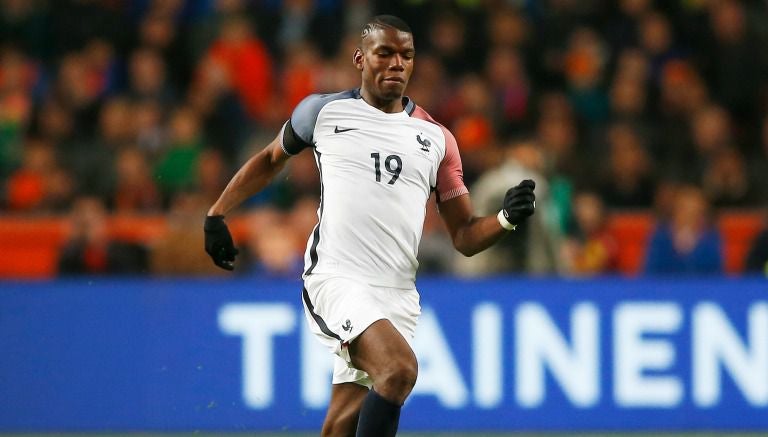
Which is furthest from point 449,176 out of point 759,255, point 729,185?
point 729,185

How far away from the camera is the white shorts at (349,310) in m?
5.87

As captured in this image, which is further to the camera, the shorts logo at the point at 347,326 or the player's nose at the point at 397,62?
the player's nose at the point at 397,62

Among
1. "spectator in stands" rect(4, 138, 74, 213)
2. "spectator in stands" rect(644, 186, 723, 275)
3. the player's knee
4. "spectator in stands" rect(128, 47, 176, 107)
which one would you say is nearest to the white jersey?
the player's knee

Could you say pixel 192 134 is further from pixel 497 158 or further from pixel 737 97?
pixel 737 97

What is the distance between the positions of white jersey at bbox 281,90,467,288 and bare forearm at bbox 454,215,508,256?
0.23m

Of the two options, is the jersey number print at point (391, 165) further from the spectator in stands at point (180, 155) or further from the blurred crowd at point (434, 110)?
the spectator in stands at point (180, 155)

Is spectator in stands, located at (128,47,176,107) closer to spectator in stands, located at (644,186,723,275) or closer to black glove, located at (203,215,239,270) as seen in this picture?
spectator in stands, located at (644,186,723,275)

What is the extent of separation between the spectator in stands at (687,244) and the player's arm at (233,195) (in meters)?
4.89

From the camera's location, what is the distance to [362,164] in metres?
6.11

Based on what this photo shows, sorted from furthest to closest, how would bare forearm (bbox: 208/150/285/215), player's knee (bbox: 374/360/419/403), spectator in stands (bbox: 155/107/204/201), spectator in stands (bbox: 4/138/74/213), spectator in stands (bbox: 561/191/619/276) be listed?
spectator in stands (bbox: 155/107/204/201)
spectator in stands (bbox: 4/138/74/213)
spectator in stands (bbox: 561/191/619/276)
bare forearm (bbox: 208/150/285/215)
player's knee (bbox: 374/360/419/403)

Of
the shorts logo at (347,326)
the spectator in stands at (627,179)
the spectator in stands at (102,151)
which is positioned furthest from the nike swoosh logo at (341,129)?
the spectator in stands at (102,151)

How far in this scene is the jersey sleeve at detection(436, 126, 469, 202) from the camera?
6.36 metres

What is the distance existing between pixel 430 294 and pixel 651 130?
10.9ft

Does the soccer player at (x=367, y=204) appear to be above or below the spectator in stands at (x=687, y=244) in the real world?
above
